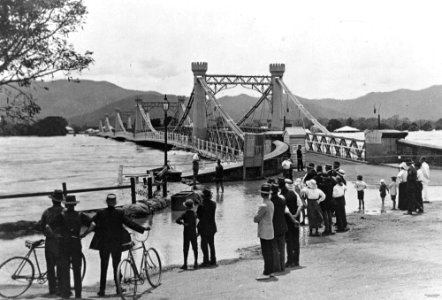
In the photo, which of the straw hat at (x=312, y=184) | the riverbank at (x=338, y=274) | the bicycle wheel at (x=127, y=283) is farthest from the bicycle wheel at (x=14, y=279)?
the straw hat at (x=312, y=184)

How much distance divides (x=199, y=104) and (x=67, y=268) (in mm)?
46469

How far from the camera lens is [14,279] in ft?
24.5

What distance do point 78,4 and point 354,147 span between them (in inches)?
769

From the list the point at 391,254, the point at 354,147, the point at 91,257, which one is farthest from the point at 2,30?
the point at 354,147

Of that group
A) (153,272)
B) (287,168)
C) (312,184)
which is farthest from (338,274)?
(287,168)

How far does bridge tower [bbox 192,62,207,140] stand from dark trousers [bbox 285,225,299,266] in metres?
43.9

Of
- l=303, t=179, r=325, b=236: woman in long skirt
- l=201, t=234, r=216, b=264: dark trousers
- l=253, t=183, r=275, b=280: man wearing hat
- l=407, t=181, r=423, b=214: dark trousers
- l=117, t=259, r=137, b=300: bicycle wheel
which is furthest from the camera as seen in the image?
l=407, t=181, r=423, b=214: dark trousers

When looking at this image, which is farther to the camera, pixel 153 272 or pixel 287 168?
pixel 287 168

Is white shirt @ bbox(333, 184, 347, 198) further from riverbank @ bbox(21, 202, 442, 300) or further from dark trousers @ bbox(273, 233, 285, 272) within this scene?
dark trousers @ bbox(273, 233, 285, 272)

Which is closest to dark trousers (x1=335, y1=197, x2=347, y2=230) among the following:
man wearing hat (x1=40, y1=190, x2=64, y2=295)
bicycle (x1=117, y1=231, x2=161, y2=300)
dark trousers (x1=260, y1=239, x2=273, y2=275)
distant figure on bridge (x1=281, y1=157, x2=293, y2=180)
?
dark trousers (x1=260, y1=239, x2=273, y2=275)

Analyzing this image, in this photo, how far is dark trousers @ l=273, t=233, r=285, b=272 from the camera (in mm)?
8180

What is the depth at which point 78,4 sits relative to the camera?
11.6 metres

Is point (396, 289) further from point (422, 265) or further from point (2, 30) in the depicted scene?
point (2, 30)

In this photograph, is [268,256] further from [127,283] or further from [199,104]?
[199,104]
